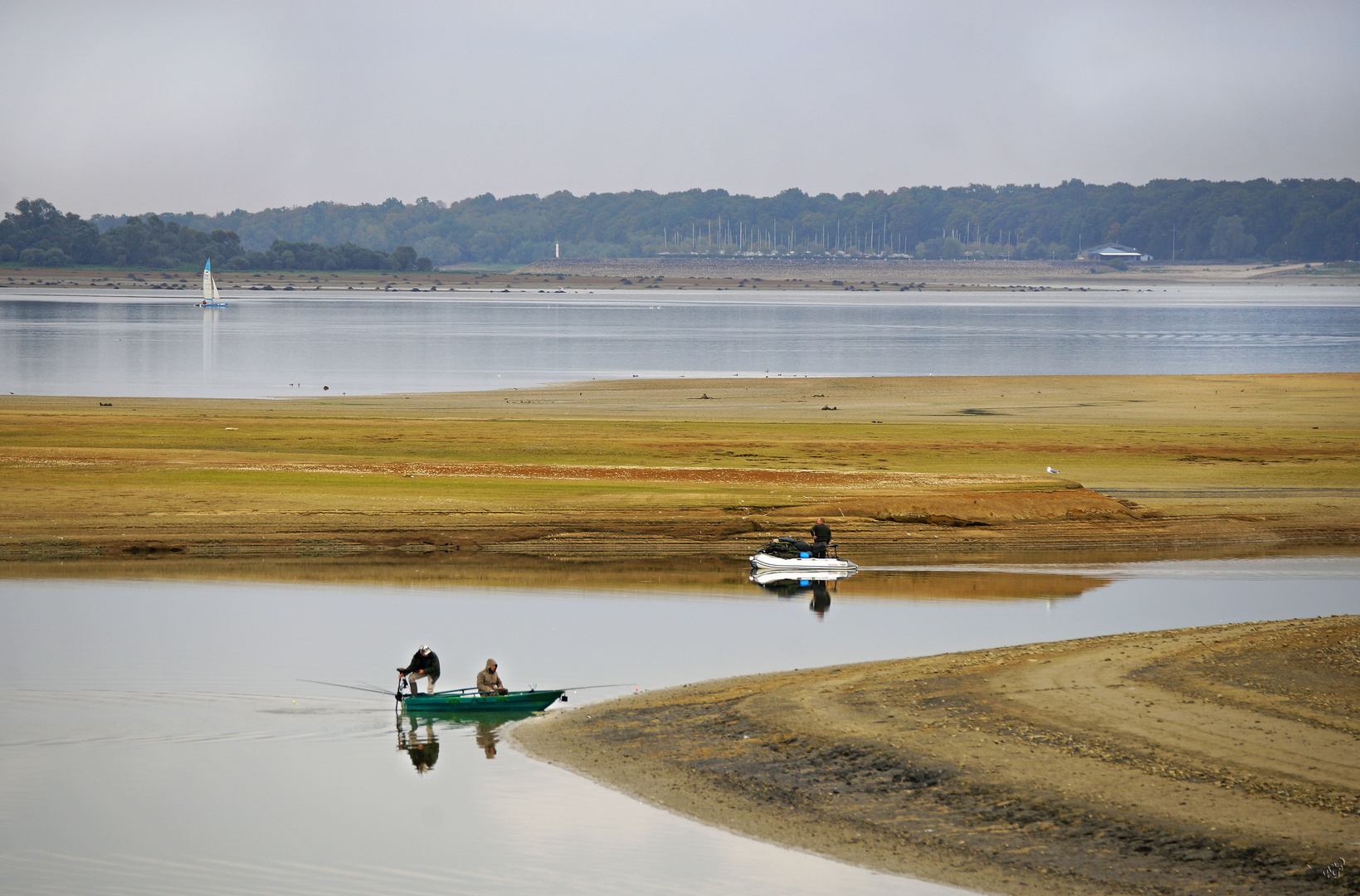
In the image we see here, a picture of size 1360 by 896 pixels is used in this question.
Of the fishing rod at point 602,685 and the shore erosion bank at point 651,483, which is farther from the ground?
the shore erosion bank at point 651,483

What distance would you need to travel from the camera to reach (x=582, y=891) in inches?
552

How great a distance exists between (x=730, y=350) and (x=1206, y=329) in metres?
72.3

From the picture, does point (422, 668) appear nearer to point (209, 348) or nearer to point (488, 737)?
point (488, 737)

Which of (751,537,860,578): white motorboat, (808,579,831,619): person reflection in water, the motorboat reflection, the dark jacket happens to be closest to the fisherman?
the dark jacket

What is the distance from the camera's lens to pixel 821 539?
104ft

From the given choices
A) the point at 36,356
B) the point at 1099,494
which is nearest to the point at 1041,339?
the point at 36,356

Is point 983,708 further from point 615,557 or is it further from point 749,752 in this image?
point 615,557

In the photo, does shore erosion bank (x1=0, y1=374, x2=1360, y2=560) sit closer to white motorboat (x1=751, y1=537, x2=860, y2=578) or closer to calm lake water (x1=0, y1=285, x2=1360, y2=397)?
white motorboat (x1=751, y1=537, x2=860, y2=578)

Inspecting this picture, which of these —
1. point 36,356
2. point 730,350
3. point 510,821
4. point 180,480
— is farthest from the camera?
point 730,350

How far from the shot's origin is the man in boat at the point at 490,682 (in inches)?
781

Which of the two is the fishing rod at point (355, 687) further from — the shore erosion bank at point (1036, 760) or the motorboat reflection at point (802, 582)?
the motorboat reflection at point (802, 582)

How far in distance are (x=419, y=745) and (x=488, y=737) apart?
106 cm

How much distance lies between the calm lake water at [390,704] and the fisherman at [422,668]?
0.67 m

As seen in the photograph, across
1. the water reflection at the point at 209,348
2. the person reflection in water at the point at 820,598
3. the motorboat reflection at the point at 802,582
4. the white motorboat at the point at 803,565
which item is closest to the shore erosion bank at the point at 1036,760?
the person reflection in water at the point at 820,598
